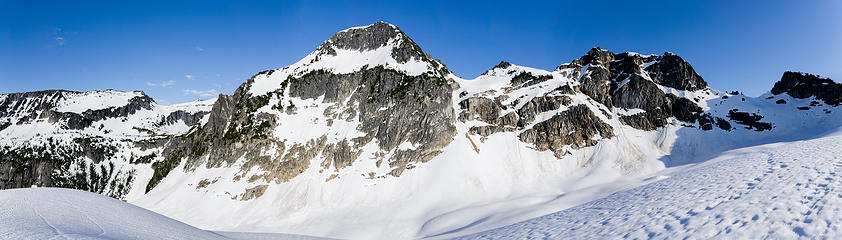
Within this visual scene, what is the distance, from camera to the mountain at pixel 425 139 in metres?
78.3

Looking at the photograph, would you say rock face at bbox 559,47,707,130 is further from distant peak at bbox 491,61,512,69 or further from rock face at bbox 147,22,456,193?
rock face at bbox 147,22,456,193

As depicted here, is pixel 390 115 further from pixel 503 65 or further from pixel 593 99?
pixel 593 99

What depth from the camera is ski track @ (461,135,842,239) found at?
32.1 ft

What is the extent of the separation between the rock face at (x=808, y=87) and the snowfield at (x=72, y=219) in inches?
5842

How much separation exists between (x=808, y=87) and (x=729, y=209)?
136m

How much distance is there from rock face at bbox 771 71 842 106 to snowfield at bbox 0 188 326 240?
14839 centimetres

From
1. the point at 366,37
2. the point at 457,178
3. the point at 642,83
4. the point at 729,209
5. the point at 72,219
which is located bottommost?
the point at 457,178

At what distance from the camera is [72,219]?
9.20 metres

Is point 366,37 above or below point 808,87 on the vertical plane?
above

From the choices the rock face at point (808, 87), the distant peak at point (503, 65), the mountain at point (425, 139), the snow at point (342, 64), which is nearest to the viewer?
the mountain at point (425, 139)

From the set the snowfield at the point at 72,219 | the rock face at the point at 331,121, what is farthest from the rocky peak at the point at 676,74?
the snowfield at the point at 72,219

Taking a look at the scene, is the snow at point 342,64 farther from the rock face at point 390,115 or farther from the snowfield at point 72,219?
the snowfield at point 72,219

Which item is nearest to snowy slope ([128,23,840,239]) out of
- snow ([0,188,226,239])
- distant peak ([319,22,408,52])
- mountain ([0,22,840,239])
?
mountain ([0,22,840,239])

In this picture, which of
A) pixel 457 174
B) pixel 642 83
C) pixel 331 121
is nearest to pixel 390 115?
pixel 331 121
